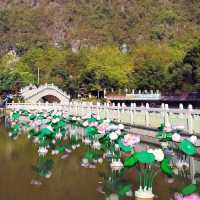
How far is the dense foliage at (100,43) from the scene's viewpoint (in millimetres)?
69125

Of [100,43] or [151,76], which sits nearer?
[151,76]

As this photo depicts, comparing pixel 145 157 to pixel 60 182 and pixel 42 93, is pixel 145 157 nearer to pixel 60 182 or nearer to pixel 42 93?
pixel 60 182

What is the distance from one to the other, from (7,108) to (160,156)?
51.3 meters

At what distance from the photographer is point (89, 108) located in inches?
1417

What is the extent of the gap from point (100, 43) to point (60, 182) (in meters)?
123

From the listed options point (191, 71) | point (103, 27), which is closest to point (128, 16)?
point (103, 27)

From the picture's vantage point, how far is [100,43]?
136 m

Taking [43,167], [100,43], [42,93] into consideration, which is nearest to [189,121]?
[43,167]

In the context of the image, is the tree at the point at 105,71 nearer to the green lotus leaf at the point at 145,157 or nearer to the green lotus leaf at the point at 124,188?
the green lotus leaf at the point at 124,188

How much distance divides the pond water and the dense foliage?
2959cm

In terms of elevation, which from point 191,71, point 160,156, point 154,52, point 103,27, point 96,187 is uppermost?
point 103,27

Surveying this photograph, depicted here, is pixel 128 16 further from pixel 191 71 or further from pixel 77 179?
pixel 77 179

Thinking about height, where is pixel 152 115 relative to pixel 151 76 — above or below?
below

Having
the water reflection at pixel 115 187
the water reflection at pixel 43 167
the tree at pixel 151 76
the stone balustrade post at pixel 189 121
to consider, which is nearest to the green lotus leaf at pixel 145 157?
the water reflection at pixel 115 187
